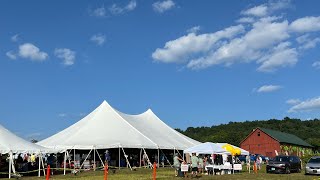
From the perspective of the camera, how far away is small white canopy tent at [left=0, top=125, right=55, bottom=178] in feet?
87.7

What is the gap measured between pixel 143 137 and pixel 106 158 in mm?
4135

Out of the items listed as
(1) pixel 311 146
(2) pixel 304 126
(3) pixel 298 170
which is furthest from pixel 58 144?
(2) pixel 304 126

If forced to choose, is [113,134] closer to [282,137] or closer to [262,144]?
[262,144]

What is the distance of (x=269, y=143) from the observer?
80062 mm

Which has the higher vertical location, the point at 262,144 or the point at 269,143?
the point at 269,143

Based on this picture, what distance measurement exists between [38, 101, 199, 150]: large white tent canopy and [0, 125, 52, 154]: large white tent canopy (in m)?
5.58

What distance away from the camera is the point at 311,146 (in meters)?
96.1

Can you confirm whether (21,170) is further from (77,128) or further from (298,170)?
(298,170)

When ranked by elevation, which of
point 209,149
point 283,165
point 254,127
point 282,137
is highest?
point 254,127

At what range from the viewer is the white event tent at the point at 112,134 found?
35281 mm

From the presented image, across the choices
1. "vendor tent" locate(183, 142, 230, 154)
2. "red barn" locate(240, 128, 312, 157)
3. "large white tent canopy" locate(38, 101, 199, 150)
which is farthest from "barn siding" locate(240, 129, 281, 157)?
"vendor tent" locate(183, 142, 230, 154)

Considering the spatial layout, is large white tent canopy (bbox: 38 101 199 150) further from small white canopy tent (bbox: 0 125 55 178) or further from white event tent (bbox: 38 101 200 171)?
small white canopy tent (bbox: 0 125 55 178)

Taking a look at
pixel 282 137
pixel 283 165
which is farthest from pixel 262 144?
pixel 283 165

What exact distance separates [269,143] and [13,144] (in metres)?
60.3
